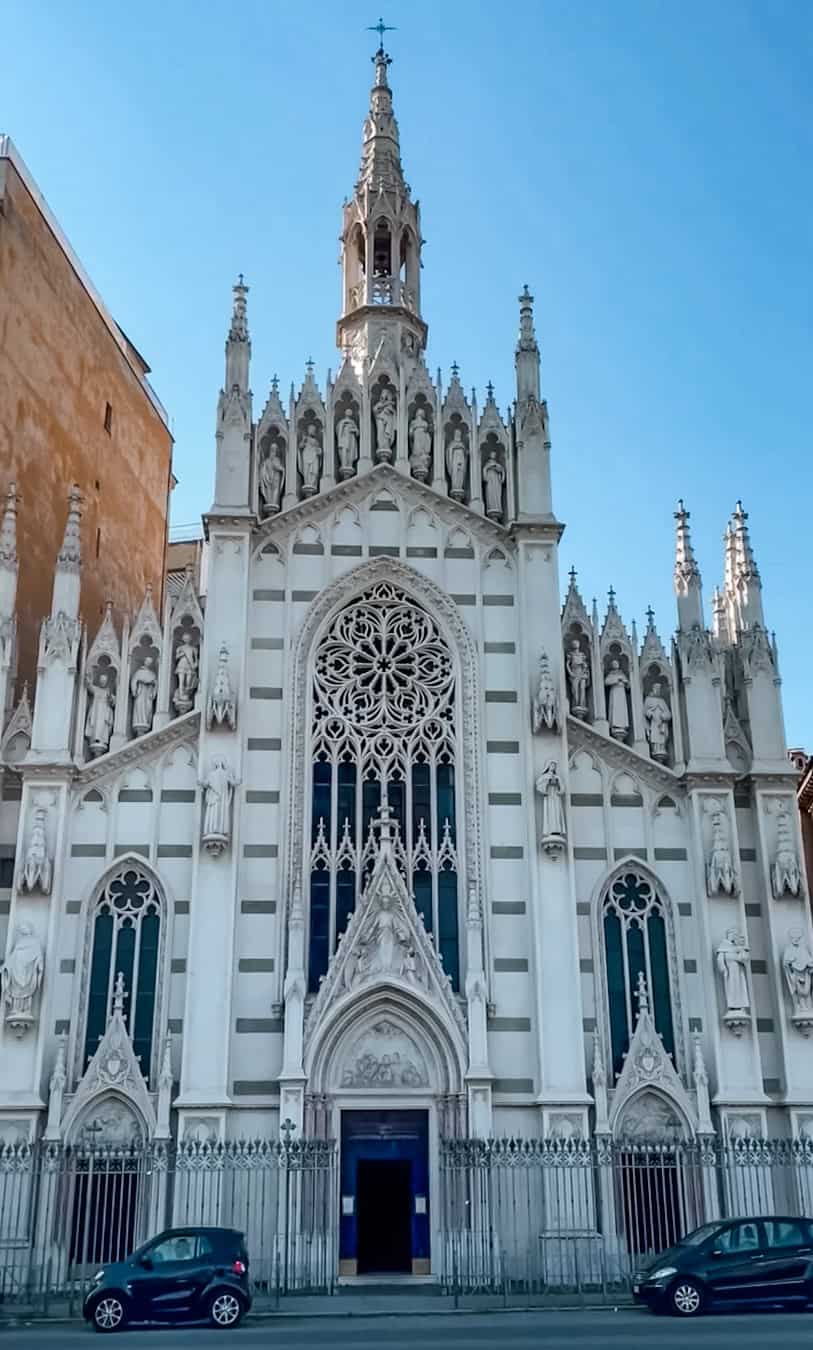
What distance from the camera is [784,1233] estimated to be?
65.9ft

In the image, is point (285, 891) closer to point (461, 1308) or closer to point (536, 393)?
point (461, 1308)

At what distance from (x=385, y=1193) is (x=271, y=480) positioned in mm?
14264

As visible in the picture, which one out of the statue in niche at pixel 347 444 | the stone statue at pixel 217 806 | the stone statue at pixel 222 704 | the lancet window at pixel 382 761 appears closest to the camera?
the stone statue at pixel 217 806

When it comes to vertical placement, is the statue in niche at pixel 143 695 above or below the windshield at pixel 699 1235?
above

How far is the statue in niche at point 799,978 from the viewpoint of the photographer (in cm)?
2564

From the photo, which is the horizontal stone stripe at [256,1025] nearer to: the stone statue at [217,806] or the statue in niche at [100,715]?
the stone statue at [217,806]

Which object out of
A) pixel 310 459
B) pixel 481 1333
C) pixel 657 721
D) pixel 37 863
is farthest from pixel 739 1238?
pixel 310 459

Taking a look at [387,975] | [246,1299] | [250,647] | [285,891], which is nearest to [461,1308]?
[246,1299]

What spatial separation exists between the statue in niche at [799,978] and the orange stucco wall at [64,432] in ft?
A: 53.5

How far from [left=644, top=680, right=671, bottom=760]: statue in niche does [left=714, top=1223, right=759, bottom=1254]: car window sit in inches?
391

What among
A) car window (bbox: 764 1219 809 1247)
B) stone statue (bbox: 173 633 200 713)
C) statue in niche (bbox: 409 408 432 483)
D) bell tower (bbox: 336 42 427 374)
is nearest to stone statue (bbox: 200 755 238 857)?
stone statue (bbox: 173 633 200 713)

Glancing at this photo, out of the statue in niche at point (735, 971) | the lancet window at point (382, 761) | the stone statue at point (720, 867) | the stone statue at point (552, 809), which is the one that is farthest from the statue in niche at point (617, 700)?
the statue in niche at point (735, 971)

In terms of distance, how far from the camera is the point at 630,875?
26984 mm

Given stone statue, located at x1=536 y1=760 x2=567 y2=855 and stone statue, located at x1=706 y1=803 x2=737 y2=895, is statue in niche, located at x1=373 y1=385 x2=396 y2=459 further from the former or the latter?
stone statue, located at x1=706 y1=803 x2=737 y2=895
